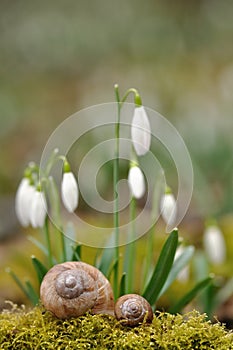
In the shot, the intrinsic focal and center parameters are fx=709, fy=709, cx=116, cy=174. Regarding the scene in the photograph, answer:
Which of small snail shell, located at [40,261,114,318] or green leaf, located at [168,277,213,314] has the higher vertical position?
small snail shell, located at [40,261,114,318]

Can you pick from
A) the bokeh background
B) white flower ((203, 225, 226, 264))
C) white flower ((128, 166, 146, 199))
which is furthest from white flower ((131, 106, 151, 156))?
the bokeh background

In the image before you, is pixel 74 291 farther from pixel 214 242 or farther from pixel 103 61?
pixel 103 61

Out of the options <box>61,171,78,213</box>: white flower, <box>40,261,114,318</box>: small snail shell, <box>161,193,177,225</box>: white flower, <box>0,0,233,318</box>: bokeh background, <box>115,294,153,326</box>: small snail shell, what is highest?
<box>0,0,233,318</box>: bokeh background

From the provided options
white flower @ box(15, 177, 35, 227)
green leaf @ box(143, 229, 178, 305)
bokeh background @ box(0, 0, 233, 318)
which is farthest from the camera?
bokeh background @ box(0, 0, 233, 318)

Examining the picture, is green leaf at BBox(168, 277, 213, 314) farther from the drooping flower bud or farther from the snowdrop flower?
the snowdrop flower

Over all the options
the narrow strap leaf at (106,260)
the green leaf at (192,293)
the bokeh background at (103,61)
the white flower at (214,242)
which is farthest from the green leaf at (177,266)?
the bokeh background at (103,61)

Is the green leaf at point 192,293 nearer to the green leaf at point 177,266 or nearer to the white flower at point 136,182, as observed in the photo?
the green leaf at point 177,266
